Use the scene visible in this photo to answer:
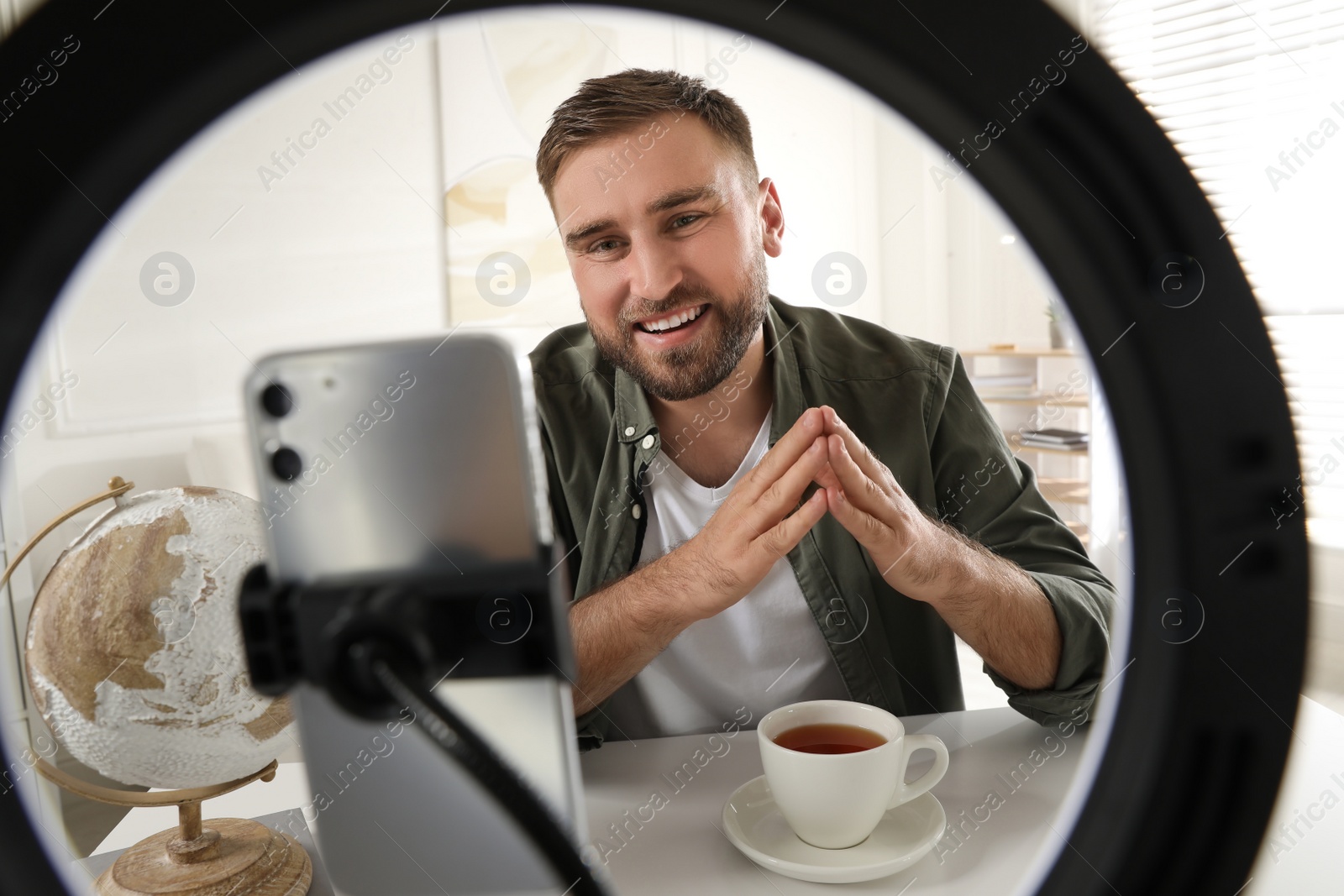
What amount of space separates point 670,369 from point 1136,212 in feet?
2.47

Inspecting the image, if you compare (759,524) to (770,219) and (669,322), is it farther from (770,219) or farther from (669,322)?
(770,219)

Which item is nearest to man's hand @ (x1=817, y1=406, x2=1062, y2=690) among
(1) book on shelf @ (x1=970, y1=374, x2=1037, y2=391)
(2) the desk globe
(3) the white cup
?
(3) the white cup

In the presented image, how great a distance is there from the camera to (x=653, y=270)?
34.4 inches

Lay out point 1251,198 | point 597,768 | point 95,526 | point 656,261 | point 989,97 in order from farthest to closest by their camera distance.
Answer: point 1251,198 → point 656,261 → point 597,768 → point 95,526 → point 989,97

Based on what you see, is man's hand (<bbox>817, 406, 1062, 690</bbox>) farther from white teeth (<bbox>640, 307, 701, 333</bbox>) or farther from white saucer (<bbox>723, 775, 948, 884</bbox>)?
white teeth (<bbox>640, 307, 701, 333</bbox>)

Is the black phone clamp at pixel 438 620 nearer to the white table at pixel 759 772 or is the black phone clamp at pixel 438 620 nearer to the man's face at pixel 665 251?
the white table at pixel 759 772

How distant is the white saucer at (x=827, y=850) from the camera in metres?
0.45

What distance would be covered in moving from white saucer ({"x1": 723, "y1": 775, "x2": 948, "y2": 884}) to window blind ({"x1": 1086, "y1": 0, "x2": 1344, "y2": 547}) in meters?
1.74

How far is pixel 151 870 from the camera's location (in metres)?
0.44

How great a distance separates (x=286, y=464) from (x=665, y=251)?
0.73 metres

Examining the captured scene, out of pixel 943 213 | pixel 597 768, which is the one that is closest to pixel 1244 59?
pixel 943 213

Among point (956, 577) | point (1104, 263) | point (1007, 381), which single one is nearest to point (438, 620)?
point (1104, 263)

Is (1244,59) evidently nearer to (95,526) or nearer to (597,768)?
(597,768)

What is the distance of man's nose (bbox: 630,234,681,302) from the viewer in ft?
2.85
